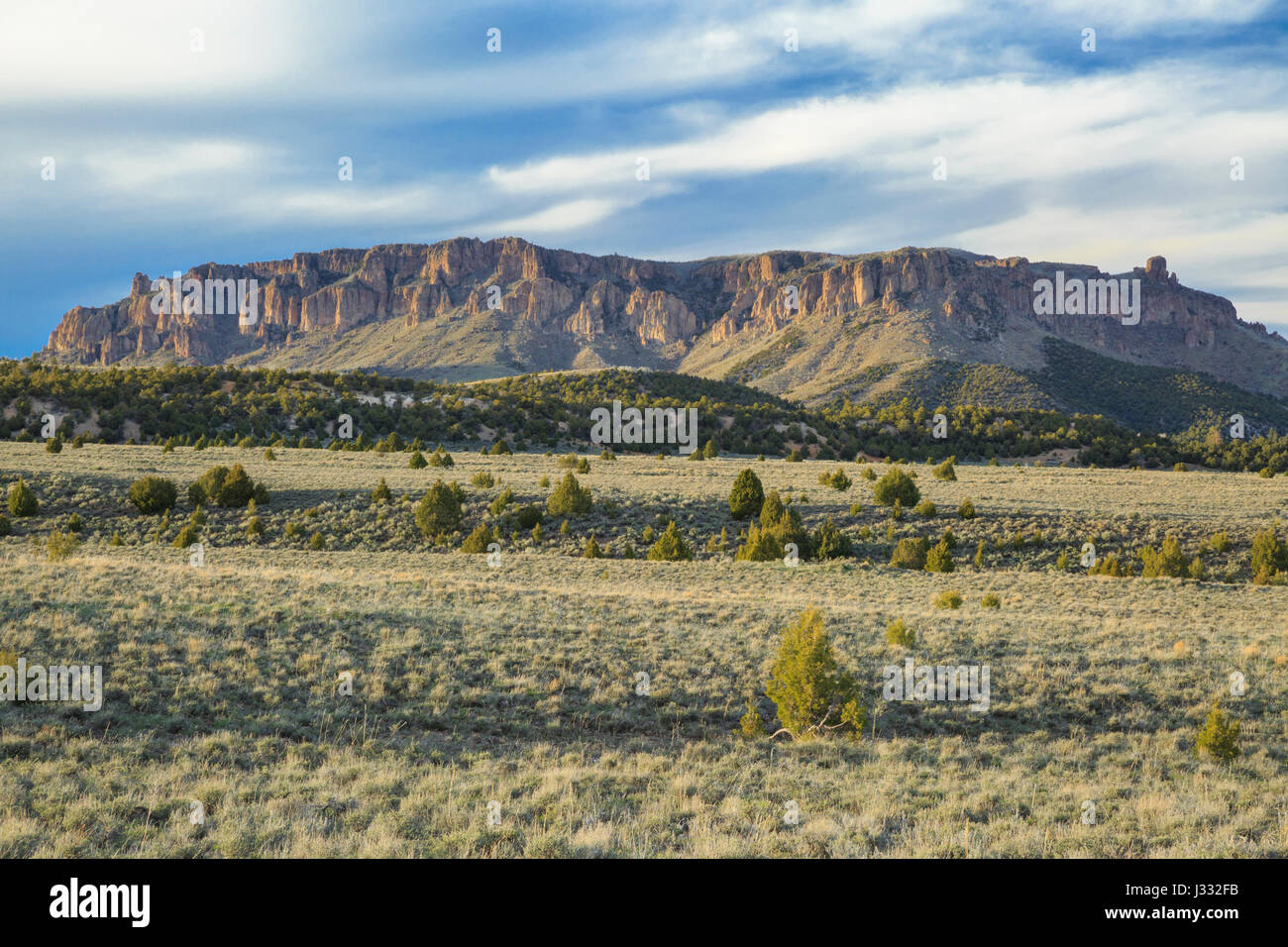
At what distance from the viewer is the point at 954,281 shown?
18100 centimetres

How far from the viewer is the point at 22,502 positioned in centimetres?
3072

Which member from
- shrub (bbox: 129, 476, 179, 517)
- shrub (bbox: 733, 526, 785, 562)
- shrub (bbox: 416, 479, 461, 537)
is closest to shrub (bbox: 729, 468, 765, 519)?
shrub (bbox: 733, 526, 785, 562)

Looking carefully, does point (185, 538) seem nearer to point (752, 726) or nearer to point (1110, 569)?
point (752, 726)

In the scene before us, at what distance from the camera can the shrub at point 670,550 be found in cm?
2875

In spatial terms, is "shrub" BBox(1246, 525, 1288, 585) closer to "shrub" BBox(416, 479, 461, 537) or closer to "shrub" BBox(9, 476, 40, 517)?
"shrub" BBox(416, 479, 461, 537)

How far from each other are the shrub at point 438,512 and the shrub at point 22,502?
1551 cm

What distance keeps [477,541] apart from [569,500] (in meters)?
5.24

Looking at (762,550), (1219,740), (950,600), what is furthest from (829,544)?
(1219,740)

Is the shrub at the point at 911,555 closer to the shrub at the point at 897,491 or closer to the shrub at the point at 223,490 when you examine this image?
the shrub at the point at 897,491

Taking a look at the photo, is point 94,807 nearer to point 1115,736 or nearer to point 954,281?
point 1115,736

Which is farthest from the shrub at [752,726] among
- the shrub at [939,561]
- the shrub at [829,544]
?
the shrub at [829,544]

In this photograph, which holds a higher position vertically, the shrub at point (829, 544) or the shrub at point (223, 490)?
the shrub at point (223, 490)

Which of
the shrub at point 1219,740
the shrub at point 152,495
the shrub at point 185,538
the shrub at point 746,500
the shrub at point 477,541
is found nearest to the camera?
the shrub at point 1219,740

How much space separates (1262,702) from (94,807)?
54.2 ft
